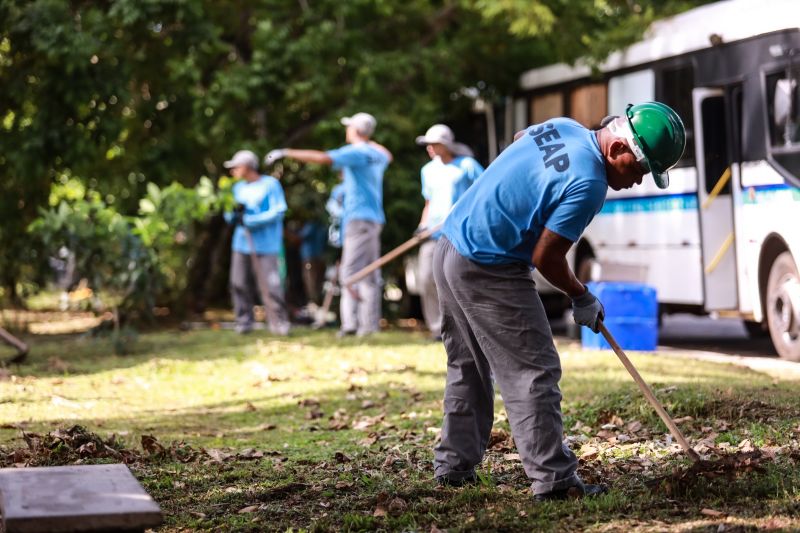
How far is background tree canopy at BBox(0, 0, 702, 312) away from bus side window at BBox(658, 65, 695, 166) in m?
1.08

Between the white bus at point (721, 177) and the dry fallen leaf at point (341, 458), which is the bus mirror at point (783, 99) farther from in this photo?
the dry fallen leaf at point (341, 458)

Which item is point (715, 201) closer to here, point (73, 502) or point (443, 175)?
point (443, 175)

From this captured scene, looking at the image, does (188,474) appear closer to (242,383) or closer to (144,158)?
(242,383)

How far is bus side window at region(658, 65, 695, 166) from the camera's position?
12961 mm

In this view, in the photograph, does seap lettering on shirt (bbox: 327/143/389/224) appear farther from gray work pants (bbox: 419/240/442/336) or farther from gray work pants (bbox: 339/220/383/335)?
gray work pants (bbox: 419/240/442/336)

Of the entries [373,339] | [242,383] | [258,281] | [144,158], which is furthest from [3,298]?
[242,383]

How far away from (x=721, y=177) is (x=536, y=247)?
748 cm

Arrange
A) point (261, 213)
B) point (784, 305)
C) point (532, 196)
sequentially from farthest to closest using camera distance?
point (261, 213) < point (784, 305) < point (532, 196)

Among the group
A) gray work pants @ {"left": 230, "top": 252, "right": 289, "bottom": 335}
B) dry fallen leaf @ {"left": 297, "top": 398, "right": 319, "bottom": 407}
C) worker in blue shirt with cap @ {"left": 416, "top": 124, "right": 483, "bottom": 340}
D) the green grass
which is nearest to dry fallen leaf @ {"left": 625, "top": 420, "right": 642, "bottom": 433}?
the green grass

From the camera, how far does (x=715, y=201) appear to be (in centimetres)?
1252

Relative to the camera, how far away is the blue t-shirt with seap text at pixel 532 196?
5305mm

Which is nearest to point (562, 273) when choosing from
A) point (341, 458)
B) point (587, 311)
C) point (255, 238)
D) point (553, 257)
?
point (553, 257)

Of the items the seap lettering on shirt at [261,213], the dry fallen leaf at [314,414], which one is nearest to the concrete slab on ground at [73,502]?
the dry fallen leaf at [314,414]

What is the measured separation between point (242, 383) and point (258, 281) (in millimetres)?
3948
